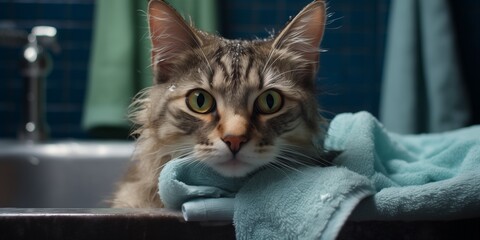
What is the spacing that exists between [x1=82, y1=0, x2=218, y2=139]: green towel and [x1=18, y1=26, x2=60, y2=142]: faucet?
0.14 metres

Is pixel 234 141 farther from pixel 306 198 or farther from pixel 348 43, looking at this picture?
pixel 348 43

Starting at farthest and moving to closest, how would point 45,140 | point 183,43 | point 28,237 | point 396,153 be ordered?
point 45,140, point 396,153, point 183,43, point 28,237

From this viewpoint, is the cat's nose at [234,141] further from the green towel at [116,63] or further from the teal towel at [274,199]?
the green towel at [116,63]

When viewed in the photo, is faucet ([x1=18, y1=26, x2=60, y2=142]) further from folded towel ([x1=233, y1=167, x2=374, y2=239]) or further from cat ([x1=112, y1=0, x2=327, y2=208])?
folded towel ([x1=233, y1=167, x2=374, y2=239])

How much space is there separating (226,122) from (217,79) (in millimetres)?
84

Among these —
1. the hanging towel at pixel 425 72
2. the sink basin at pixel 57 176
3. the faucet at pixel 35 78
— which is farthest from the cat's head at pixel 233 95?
the hanging towel at pixel 425 72

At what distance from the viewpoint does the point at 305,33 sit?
971 mm

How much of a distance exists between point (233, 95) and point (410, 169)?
1.13 ft

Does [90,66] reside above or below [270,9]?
below

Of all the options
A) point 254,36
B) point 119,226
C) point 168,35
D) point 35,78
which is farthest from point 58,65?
point 119,226

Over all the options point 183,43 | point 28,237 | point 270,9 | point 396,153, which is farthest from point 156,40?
point 270,9

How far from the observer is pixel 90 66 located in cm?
189

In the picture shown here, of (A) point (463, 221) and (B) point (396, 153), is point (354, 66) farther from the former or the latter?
(A) point (463, 221)

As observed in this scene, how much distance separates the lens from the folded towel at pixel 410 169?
740 millimetres
